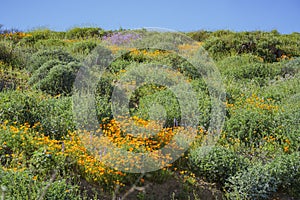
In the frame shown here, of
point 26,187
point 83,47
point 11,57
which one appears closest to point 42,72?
point 11,57

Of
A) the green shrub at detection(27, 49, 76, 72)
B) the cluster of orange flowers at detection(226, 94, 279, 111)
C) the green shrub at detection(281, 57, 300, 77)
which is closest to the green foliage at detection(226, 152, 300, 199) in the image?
the cluster of orange flowers at detection(226, 94, 279, 111)

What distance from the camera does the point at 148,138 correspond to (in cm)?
652

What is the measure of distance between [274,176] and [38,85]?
5.79 metres

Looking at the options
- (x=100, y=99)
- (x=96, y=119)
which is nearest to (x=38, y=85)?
(x=100, y=99)

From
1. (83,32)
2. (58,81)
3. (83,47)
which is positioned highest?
(83,32)

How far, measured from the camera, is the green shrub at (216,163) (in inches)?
233

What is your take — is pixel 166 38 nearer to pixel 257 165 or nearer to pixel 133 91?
pixel 133 91

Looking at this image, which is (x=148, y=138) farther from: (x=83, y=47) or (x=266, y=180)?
(x=83, y=47)

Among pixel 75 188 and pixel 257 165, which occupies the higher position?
pixel 257 165

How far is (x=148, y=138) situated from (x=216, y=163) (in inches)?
48.5

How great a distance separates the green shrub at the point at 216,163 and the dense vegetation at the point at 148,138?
16mm

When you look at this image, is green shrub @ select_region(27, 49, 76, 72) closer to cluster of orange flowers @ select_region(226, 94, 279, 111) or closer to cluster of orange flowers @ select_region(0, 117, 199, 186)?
cluster of orange flowers @ select_region(0, 117, 199, 186)

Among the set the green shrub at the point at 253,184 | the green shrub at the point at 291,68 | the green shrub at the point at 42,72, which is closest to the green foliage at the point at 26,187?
the green shrub at the point at 253,184

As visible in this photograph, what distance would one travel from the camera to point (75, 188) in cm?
524
